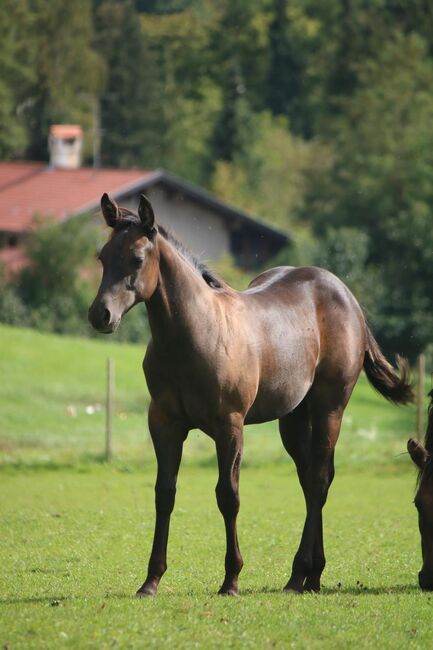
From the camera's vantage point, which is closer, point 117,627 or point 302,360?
point 117,627

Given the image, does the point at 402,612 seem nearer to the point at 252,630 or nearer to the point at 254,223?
the point at 252,630

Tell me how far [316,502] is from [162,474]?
5.13ft

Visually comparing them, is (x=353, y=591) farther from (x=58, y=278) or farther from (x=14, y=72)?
(x=14, y=72)

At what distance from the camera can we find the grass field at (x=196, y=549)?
319 inches

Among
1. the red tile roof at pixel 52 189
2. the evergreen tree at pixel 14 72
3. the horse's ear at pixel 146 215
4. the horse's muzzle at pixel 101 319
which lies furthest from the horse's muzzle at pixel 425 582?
the evergreen tree at pixel 14 72

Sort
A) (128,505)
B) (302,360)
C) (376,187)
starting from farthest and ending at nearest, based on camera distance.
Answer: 1. (376,187)
2. (128,505)
3. (302,360)

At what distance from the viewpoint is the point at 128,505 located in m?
17.3

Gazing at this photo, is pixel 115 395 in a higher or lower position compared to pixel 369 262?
higher

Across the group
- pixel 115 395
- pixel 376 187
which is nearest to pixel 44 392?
pixel 115 395

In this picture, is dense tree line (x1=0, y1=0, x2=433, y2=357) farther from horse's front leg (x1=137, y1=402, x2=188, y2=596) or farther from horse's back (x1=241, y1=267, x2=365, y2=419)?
horse's front leg (x1=137, y1=402, x2=188, y2=596)

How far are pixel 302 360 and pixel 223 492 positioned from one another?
141cm

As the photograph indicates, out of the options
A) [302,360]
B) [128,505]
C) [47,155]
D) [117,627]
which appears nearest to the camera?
[117,627]

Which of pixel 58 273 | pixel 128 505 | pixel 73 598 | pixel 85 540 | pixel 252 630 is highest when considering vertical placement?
pixel 252 630

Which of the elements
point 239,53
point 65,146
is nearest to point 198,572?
point 65,146
